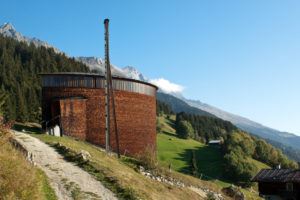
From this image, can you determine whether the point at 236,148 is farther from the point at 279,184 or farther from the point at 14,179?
the point at 14,179

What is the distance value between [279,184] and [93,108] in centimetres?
2209

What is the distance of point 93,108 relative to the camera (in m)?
49.4

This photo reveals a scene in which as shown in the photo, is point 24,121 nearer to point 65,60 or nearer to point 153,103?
point 153,103

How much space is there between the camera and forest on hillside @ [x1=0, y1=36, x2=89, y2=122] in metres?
88.7

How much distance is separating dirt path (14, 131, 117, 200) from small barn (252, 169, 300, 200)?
27.6m

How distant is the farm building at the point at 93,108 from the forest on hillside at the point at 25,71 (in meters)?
32.0

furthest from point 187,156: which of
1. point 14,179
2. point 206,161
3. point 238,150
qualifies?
point 14,179

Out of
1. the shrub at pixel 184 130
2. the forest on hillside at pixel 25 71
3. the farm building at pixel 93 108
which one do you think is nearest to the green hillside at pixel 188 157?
the shrub at pixel 184 130

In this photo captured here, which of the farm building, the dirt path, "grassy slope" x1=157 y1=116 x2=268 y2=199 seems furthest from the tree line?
the dirt path

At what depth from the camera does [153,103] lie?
5709cm

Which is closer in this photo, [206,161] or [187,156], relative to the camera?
[187,156]

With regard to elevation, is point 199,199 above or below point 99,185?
below

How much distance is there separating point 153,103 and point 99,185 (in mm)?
33975

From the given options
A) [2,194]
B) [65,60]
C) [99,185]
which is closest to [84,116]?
[99,185]
